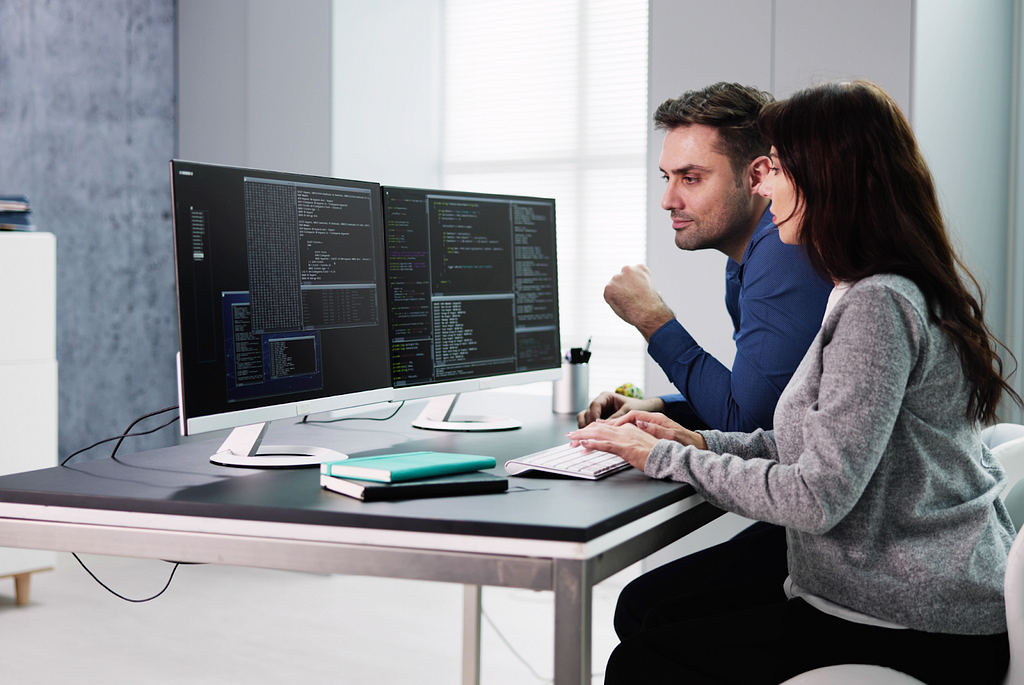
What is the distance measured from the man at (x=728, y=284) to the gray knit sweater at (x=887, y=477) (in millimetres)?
292

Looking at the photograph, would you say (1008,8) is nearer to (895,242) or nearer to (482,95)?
(482,95)

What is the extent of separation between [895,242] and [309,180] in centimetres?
99

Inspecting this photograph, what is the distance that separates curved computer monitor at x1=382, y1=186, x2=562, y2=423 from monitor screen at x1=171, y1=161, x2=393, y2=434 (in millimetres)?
59

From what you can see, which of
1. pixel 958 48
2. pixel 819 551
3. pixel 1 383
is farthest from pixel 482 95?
pixel 819 551

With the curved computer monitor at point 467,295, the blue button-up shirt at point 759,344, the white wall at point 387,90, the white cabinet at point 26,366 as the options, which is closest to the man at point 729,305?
the blue button-up shirt at point 759,344

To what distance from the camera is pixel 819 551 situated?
130cm

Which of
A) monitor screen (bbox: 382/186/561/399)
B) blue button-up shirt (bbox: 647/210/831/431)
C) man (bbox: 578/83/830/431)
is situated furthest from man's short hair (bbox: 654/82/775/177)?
monitor screen (bbox: 382/186/561/399)

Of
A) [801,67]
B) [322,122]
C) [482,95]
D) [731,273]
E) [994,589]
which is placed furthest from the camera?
[482,95]

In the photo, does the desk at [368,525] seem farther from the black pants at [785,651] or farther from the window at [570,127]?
the window at [570,127]

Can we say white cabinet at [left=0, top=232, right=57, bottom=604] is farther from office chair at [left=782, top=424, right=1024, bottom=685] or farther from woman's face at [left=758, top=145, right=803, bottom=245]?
office chair at [left=782, top=424, right=1024, bottom=685]

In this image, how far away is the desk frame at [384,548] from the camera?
3.65ft

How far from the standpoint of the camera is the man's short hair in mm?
2004

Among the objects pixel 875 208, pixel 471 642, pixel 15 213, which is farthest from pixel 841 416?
pixel 15 213

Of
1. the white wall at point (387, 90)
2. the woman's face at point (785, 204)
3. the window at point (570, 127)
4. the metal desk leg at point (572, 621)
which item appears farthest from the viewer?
the window at point (570, 127)
